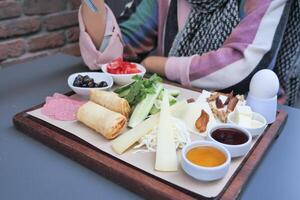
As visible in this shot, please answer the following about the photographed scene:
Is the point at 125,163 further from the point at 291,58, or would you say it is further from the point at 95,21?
the point at 291,58

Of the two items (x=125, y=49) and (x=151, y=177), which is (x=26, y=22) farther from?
(x=151, y=177)

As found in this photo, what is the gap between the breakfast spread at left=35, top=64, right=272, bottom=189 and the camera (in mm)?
565

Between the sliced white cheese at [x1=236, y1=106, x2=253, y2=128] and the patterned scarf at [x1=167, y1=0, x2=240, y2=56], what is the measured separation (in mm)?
382

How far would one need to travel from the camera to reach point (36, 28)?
141 centimetres

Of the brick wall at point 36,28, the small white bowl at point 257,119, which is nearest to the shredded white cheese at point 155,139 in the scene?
the small white bowl at point 257,119

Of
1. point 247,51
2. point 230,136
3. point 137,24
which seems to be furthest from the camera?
point 137,24

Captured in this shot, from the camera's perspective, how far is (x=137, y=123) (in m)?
0.69

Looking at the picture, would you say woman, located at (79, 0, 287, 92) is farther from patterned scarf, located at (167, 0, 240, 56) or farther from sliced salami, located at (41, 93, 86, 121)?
sliced salami, located at (41, 93, 86, 121)

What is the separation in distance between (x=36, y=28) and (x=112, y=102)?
86 centimetres

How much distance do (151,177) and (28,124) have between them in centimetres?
31

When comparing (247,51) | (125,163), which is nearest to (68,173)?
(125,163)

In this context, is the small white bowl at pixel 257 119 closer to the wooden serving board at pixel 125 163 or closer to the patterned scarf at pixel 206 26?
the wooden serving board at pixel 125 163

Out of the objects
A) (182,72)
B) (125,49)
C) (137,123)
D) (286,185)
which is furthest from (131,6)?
(286,185)

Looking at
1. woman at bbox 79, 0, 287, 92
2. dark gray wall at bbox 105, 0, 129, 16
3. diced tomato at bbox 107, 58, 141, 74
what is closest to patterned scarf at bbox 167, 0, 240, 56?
woman at bbox 79, 0, 287, 92
